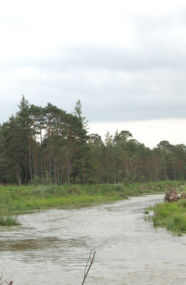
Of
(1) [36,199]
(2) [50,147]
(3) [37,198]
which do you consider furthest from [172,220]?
(2) [50,147]

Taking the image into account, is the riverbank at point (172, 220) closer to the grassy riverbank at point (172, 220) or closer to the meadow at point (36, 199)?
the grassy riverbank at point (172, 220)

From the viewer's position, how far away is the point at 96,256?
11.4 meters

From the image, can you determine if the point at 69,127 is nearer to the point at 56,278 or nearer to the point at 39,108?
the point at 39,108

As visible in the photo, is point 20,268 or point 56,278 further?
point 20,268

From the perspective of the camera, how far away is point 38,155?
65375 mm

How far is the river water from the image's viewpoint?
8742mm

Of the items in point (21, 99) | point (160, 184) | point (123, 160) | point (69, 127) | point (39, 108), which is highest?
point (21, 99)

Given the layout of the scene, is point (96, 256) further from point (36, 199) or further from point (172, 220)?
point (36, 199)

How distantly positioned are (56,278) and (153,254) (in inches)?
163

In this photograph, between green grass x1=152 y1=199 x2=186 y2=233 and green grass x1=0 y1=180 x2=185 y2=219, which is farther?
green grass x1=0 y1=180 x2=185 y2=219

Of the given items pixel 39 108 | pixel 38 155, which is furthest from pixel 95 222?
pixel 38 155

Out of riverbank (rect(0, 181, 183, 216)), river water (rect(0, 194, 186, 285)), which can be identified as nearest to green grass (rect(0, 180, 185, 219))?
riverbank (rect(0, 181, 183, 216))

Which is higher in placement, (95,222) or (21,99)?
(21,99)

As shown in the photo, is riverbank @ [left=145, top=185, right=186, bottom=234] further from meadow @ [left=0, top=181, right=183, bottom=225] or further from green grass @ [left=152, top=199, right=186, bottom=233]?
meadow @ [left=0, top=181, right=183, bottom=225]
